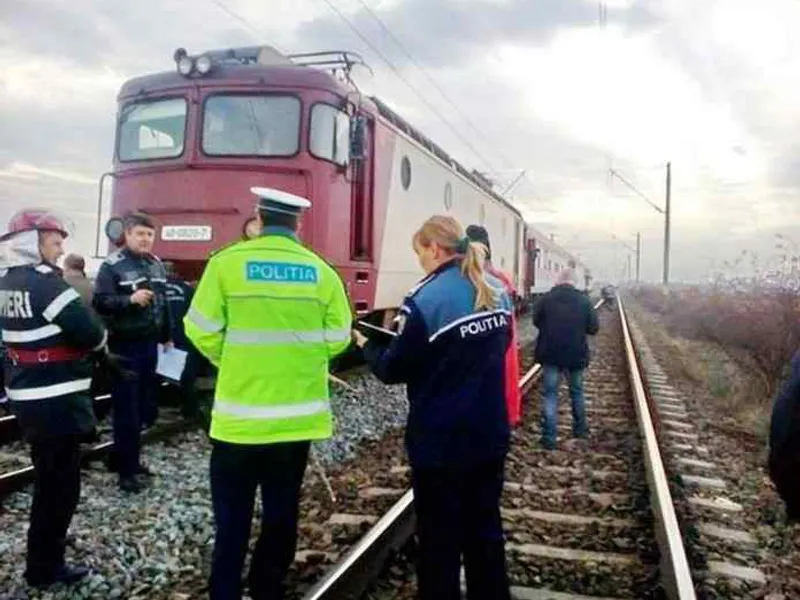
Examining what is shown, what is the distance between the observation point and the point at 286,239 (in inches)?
139

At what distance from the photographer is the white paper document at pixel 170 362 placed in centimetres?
616

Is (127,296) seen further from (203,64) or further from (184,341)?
(203,64)

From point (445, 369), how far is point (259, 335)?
2.66ft

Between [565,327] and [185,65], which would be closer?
[565,327]

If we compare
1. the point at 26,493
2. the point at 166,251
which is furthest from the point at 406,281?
the point at 26,493

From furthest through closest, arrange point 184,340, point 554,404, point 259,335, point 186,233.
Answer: point 186,233, point 554,404, point 184,340, point 259,335

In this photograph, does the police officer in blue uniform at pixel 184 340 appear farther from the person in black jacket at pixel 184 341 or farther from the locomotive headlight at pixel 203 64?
the locomotive headlight at pixel 203 64

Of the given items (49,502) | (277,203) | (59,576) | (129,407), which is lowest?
(59,576)

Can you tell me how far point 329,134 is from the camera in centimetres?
913

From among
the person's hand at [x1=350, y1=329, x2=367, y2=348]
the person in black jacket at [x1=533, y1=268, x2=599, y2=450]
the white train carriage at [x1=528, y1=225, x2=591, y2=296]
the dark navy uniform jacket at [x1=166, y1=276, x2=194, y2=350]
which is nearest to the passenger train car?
→ the dark navy uniform jacket at [x1=166, y1=276, x2=194, y2=350]

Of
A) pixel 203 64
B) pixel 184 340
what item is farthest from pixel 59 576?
pixel 203 64

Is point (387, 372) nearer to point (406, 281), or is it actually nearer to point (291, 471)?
point (291, 471)

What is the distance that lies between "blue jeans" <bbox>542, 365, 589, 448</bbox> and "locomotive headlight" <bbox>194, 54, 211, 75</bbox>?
16.7 ft

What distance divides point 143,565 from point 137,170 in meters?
6.16
